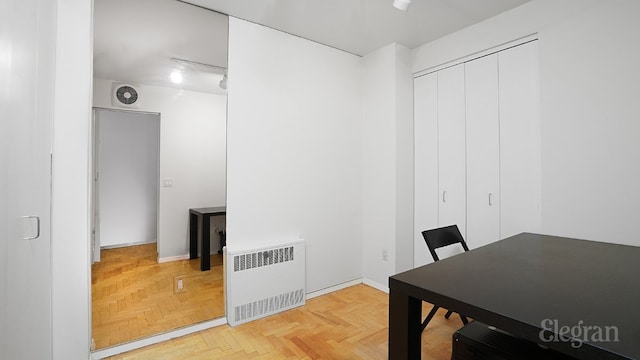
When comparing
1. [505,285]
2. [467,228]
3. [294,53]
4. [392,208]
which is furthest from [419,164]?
[505,285]

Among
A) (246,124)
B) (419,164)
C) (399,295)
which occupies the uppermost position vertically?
(246,124)

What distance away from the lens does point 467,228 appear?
282 cm

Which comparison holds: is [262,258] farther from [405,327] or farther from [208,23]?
[208,23]

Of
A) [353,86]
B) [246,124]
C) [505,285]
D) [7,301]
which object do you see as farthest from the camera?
[353,86]

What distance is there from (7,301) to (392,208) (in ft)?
9.05

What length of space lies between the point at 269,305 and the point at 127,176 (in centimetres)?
168

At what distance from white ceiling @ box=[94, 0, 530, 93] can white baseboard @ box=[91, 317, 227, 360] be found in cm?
186

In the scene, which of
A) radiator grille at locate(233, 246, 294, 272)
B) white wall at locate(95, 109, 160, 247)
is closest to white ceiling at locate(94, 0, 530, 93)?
white wall at locate(95, 109, 160, 247)

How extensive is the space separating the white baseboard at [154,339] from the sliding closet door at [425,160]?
2.05 metres

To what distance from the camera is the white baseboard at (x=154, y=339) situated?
2010mm

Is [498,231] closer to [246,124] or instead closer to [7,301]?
[246,124]

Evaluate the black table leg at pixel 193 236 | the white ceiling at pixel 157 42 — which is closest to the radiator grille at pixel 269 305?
the black table leg at pixel 193 236

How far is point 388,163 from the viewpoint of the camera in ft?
10.3

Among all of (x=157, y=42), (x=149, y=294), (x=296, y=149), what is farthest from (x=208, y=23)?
(x=149, y=294)
